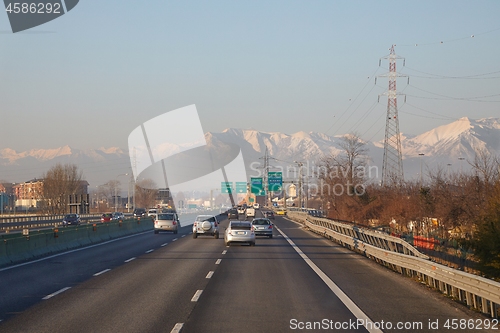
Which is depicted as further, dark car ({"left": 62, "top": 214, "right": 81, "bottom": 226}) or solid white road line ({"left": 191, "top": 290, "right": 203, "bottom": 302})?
dark car ({"left": 62, "top": 214, "right": 81, "bottom": 226})

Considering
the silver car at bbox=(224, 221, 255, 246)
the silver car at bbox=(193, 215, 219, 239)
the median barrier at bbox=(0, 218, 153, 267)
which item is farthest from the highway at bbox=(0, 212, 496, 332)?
the silver car at bbox=(193, 215, 219, 239)

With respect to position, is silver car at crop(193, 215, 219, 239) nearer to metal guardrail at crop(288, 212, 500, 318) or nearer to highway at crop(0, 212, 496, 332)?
metal guardrail at crop(288, 212, 500, 318)

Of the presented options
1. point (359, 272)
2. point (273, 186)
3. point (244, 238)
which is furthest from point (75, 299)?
point (273, 186)

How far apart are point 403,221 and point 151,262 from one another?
107 feet

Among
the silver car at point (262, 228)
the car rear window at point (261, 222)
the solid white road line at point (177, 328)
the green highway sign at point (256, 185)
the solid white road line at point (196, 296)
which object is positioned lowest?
the solid white road line at point (196, 296)

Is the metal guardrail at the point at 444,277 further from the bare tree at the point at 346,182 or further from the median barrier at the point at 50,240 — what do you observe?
the bare tree at the point at 346,182

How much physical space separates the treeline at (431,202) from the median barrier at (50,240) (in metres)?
17.0

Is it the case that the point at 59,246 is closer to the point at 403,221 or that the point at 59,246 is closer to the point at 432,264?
the point at 432,264

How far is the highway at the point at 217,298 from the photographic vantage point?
11.4 meters

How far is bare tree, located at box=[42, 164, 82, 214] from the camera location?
378 feet

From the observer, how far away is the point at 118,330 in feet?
35.2

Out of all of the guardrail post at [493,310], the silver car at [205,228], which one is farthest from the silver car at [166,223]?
the guardrail post at [493,310]

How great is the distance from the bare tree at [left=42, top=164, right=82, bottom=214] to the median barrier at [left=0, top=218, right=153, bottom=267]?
67941 millimetres

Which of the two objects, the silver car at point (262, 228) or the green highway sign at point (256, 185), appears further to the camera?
the green highway sign at point (256, 185)
